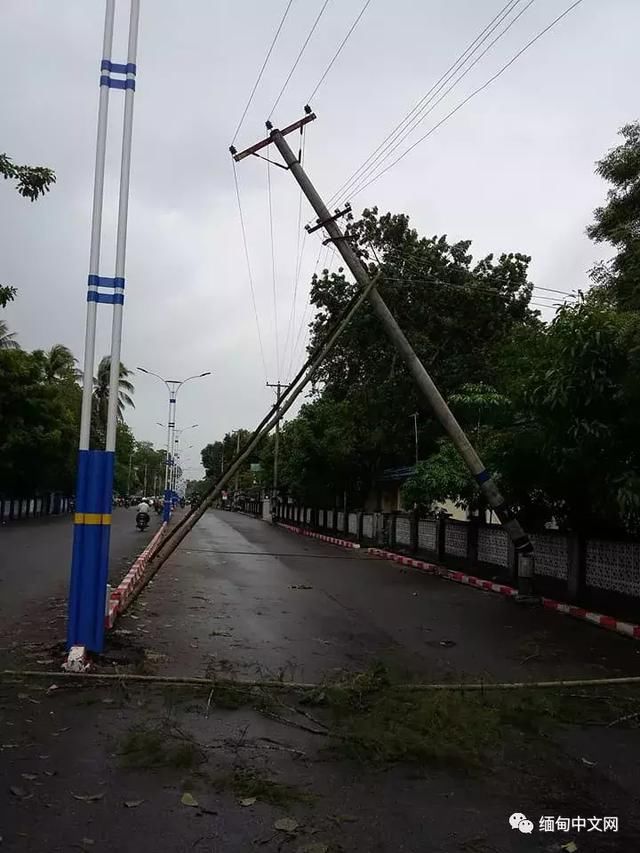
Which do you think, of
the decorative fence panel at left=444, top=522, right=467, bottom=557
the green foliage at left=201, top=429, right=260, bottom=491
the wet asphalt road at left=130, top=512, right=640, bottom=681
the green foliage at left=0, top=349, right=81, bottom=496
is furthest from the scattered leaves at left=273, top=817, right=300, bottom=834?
the green foliage at left=201, top=429, right=260, bottom=491

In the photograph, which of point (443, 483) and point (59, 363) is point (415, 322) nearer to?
point (443, 483)

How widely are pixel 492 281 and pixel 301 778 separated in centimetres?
2924

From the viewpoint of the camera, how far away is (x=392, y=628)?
10977 millimetres

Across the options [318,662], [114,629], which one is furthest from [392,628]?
[114,629]

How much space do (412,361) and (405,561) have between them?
9810mm

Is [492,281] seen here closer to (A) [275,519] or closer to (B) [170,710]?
(B) [170,710]

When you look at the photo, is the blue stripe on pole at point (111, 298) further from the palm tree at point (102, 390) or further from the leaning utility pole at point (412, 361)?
the palm tree at point (102, 390)

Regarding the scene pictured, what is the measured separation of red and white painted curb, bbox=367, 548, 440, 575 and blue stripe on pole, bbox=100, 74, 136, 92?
15.8m

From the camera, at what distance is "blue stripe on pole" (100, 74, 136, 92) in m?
7.95

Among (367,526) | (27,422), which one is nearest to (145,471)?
(27,422)

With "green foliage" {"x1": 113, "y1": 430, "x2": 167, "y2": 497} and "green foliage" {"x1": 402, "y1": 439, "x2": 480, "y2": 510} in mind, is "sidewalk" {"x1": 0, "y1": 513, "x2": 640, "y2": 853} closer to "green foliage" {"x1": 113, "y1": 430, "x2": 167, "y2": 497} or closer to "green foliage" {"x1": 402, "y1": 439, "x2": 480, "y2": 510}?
"green foliage" {"x1": 402, "y1": 439, "x2": 480, "y2": 510}

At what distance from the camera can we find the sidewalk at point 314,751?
4.05 meters

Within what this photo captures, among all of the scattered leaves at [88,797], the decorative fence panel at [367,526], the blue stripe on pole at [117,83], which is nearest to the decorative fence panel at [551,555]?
the blue stripe on pole at [117,83]

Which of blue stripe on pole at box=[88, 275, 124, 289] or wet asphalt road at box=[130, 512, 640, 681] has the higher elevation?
blue stripe on pole at box=[88, 275, 124, 289]
